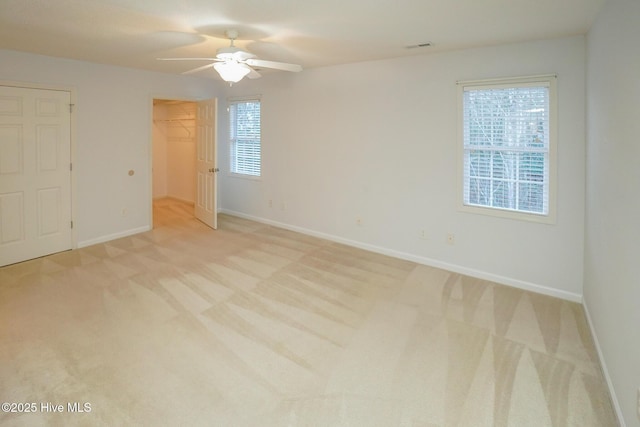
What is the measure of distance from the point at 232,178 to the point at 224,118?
1.15 meters

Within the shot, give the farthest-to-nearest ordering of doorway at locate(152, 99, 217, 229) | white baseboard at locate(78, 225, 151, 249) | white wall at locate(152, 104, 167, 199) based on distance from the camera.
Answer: white wall at locate(152, 104, 167, 199), doorway at locate(152, 99, 217, 229), white baseboard at locate(78, 225, 151, 249)

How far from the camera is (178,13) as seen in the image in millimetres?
2750

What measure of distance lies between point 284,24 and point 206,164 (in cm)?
340

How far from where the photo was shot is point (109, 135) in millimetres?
4898

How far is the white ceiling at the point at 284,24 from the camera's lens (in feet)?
8.41

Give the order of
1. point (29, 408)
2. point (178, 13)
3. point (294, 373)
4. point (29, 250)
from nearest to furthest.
A: point (29, 408) < point (294, 373) < point (178, 13) < point (29, 250)

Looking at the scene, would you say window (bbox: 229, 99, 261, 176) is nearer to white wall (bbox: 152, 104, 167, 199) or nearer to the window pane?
white wall (bbox: 152, 104, 167, 199)

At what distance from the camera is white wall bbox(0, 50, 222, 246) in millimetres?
4410

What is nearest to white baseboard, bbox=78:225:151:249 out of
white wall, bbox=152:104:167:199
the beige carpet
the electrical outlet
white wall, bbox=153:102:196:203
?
the beige carpet

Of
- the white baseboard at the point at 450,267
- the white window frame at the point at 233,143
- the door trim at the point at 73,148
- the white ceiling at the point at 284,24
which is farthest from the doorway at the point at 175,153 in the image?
the white ceiling at the point at 284,24

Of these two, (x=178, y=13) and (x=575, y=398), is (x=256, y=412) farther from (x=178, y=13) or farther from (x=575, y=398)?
(x=178, y=13)

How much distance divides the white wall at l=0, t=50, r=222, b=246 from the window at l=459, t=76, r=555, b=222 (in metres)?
4.52

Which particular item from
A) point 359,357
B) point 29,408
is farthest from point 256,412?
point 29,408

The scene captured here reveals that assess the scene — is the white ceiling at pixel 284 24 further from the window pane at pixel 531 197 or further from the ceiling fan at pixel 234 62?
the window pane at pixel 531 197
